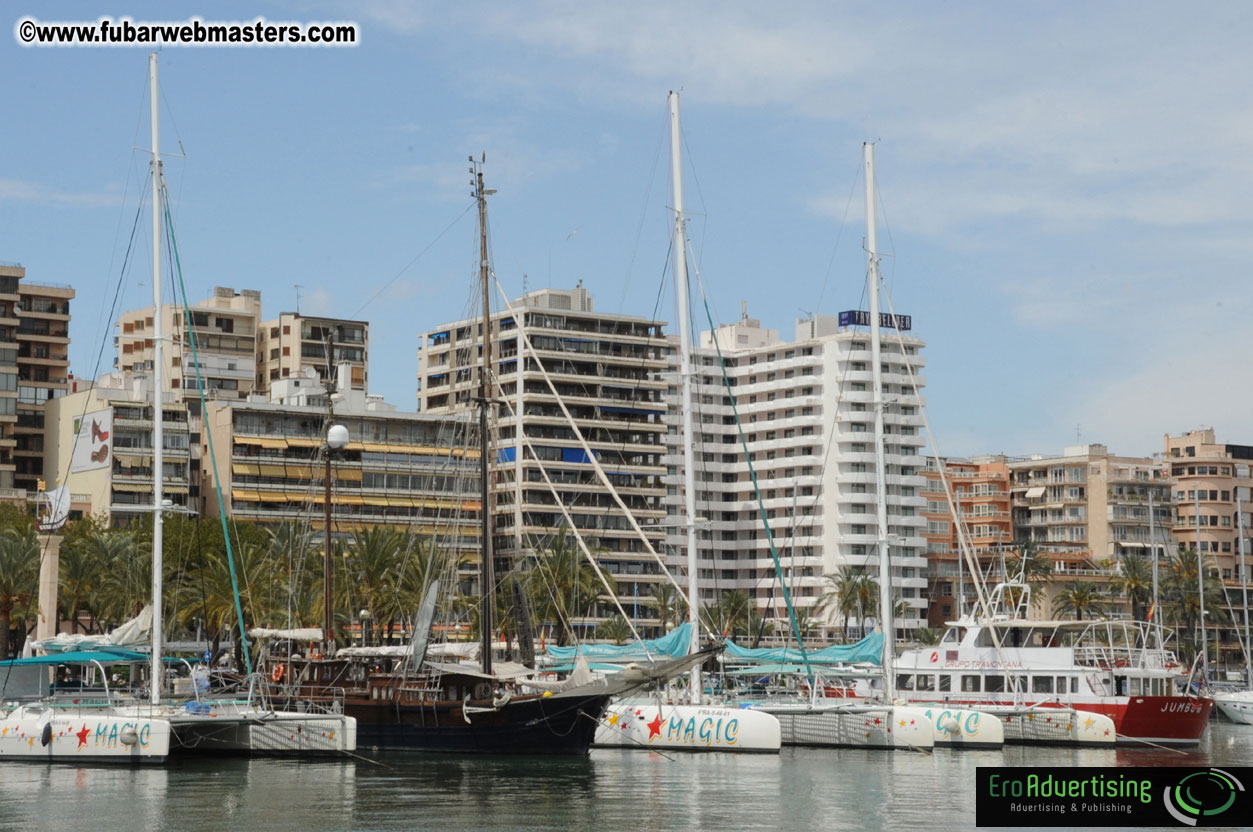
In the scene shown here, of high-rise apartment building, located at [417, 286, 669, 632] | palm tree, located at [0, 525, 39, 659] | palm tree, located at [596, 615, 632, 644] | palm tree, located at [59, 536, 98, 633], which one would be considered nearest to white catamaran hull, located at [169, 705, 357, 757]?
palm tree, located at [0, 525, 39, 659]

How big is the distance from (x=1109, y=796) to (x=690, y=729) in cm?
2494

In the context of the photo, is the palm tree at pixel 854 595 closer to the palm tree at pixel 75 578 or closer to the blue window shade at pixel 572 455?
the blue window shade at pixel 572 455

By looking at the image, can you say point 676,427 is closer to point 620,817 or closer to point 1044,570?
point 1044,570

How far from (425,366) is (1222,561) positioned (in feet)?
280

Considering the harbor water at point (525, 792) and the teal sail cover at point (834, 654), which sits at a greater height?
the teal sail cover at point (834, 654)

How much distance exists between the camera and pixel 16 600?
99688mm

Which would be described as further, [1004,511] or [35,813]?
[1004,511]

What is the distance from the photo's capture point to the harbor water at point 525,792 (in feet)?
135

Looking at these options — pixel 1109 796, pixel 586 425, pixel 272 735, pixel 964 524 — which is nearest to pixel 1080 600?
pixel 964 524

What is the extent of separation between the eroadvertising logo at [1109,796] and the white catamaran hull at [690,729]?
20.7 metres

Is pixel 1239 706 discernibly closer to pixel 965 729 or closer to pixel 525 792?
pixel 965 729

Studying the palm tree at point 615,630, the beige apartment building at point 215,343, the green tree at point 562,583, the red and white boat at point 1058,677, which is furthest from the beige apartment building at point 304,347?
the red and white boat at point 1058,677

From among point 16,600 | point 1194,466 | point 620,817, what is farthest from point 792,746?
point 1194,466

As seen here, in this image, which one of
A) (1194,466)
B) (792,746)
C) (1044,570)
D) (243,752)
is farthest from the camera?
(1194,466)
